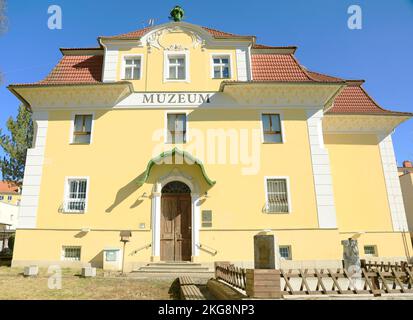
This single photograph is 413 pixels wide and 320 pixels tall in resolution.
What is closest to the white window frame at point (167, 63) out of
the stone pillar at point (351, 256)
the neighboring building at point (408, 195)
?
the stone pillar at point (351, 256)

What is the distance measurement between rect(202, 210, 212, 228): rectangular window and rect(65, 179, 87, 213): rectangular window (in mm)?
5481

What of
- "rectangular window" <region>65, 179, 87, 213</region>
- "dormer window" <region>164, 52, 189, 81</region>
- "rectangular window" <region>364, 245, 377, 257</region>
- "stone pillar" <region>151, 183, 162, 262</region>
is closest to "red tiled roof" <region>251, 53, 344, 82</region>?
"dormer window" <region>164, 52, 189, 81</region>

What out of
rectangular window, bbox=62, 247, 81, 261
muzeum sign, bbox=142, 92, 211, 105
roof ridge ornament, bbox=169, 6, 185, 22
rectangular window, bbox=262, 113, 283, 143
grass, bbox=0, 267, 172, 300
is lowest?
grass, bbox=0, 267, 172, 300

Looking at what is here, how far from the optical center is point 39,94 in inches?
599

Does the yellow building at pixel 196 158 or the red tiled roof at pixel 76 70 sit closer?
the yellow building at pixel 196 158

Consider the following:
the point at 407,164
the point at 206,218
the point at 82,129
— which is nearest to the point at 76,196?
the point at 82,129

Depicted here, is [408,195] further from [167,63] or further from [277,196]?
[167,63]

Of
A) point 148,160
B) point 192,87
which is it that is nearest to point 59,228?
point 148,160

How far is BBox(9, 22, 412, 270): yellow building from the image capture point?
13680 mm

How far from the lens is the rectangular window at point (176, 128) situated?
14932 mm

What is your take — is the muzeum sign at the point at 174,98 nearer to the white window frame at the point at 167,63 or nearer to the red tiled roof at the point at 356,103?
the white window frame at the point at 167,63

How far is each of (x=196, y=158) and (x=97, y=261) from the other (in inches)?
248

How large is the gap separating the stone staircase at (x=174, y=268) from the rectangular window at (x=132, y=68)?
932 cm

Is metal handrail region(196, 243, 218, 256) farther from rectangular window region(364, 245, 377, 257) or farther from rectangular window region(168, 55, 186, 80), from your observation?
rectangular window region(168, 55, 186, 80)
